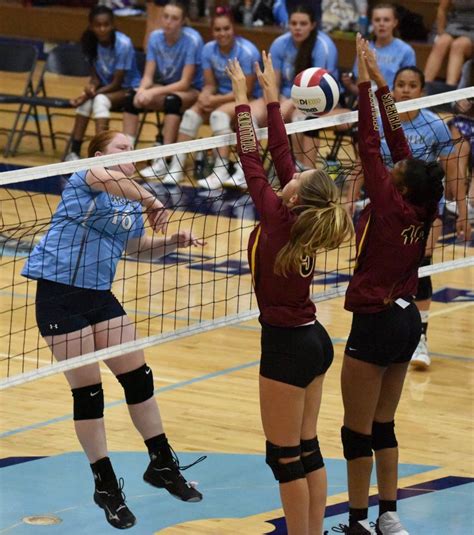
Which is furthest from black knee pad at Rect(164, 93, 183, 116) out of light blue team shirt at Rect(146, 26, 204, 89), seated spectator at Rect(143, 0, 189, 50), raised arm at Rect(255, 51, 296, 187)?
raised arm at Rect(255, 51, 296, 187)

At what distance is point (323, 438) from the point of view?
726 cm

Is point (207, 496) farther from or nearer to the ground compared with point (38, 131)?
nearer to the ground

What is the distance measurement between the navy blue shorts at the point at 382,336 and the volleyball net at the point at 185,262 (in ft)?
2.71

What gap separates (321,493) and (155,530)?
1.01 meters

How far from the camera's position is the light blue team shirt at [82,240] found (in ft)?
19.5

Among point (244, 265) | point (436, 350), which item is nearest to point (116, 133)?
point (436, 350)

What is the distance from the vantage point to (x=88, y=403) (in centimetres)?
598

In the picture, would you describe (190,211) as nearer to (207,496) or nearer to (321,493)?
(207,496)

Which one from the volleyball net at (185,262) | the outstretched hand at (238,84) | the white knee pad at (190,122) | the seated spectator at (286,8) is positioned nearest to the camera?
the outstretched hand at (238,84)

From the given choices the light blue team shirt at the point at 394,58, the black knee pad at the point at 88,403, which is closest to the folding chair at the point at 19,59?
the light blue team shirt at the point at 394,58

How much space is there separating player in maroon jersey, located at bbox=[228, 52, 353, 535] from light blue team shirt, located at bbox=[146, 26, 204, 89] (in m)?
8.67

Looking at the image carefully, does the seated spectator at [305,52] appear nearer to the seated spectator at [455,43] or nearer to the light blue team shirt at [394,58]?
the light blue team shirt at [394,58]

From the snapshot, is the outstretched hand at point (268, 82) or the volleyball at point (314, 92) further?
the volleyball at point (314, 92)

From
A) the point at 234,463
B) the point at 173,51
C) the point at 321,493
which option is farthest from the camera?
the point at 173,51
